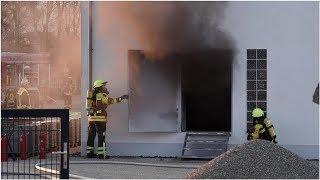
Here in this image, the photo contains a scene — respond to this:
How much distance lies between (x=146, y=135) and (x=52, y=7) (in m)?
21.1

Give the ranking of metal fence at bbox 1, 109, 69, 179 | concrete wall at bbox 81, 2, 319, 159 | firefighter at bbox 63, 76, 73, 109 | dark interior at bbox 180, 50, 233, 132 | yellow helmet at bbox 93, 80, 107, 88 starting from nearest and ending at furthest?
metal fence at bbox 1, 109, 69, 179 → concrete wall at bbox 81, 2, 319, 159 → yellow helmet at bbox 93, 80, 107, 88 → dark interior at bbox 180, 50, 233, 132 → firefighter at bbox 63, 76, 73, 109

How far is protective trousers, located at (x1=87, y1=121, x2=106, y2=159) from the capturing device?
13891 millimetres

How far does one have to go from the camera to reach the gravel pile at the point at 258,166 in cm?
852

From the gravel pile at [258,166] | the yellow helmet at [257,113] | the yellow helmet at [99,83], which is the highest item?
the yellow helmet at [99,83]

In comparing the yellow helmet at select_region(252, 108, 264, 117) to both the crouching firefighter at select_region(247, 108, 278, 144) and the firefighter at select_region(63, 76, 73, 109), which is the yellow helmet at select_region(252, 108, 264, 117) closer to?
the crouching firefighter at select_region(247, 108, 278, 144)

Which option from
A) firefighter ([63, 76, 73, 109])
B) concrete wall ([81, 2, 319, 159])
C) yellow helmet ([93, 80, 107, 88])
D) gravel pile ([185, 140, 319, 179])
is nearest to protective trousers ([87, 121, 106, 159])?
yellow helmet ([93, 80, 107, 88])

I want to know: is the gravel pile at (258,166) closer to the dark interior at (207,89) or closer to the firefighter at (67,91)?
the dark interior at (207,89)

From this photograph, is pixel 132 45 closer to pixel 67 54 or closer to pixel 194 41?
pixel 194 41

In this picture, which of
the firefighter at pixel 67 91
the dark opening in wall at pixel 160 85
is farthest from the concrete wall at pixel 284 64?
the firefighter at pixel 67 91

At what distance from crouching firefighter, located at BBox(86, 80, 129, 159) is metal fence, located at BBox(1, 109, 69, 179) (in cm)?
154

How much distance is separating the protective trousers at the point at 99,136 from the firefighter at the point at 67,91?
19078 mm

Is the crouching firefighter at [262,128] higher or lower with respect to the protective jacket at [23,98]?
lower

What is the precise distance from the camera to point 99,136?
13945mm

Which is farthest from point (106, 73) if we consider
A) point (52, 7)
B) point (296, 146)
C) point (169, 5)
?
point (52, 7)
